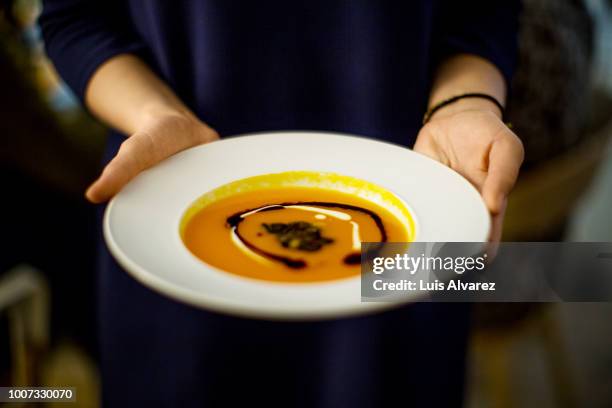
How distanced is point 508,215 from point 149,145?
861mm

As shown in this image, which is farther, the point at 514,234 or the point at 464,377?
the point at 514,234

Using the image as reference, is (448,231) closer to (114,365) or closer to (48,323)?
(114,365)

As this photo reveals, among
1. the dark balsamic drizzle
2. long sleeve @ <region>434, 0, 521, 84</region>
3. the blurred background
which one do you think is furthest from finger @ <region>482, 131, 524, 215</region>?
the blurred background

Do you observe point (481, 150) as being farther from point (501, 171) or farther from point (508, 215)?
point (508, 215)

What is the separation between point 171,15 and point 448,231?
1.47 ft

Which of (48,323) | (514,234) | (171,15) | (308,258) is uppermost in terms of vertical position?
(171,15)

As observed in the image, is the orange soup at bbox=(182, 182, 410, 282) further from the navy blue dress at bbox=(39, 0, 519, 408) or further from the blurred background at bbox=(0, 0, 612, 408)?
the blurred background at bbox=(0, 0, 612, 408)

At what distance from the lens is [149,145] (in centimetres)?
70

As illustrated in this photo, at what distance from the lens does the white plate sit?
19.4 inches

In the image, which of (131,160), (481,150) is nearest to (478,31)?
(481,150)

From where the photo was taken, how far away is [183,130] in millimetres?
768

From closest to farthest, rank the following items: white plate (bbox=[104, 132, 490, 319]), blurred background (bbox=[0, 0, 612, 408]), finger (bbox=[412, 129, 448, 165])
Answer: white plate (bbox=[104, 132, 490, 319]) → finger (bbox=[412, 129, 448, 165]) → blurred background (bbox=[0, 0, 612, 408])

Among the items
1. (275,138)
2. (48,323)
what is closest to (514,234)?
(275,138)

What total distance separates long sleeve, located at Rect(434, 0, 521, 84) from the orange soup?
31cm
